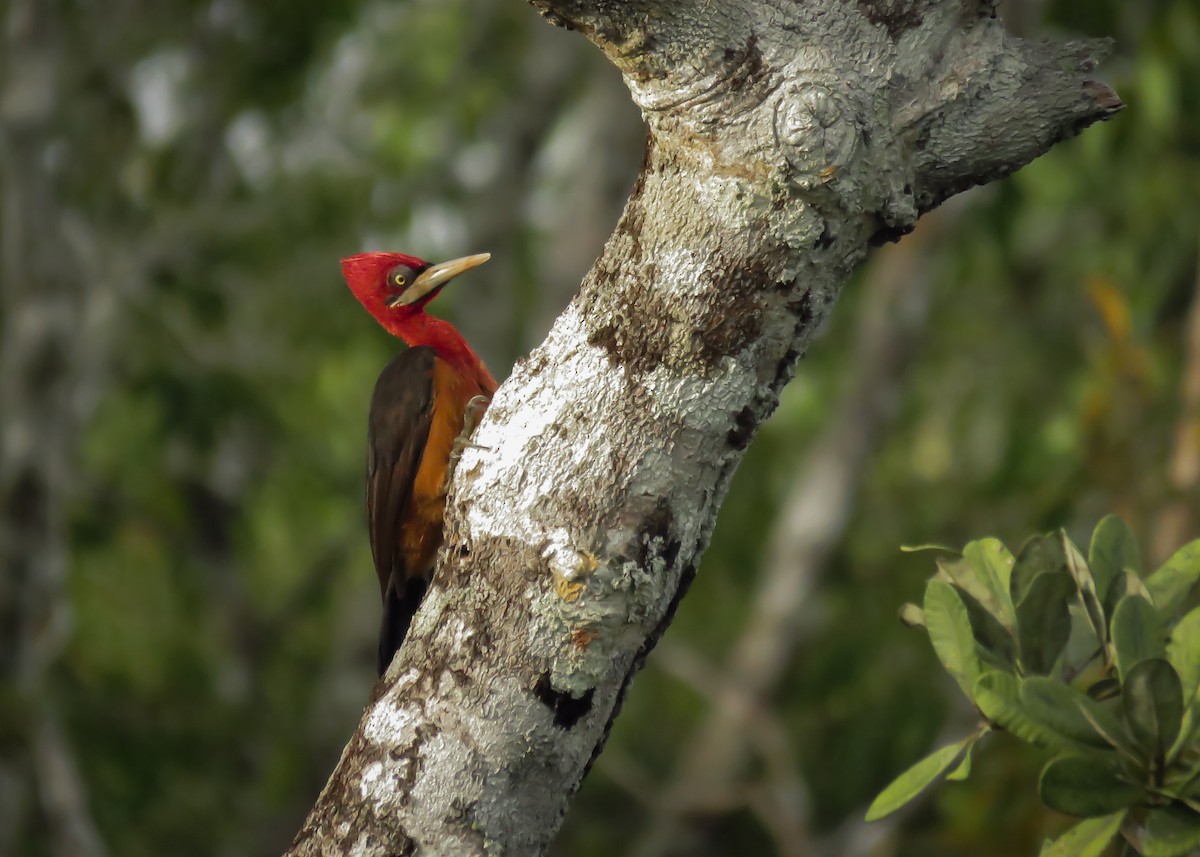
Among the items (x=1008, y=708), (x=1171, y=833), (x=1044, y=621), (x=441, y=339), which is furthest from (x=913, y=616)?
(x=441, y=339)

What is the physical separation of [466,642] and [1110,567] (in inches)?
45.0

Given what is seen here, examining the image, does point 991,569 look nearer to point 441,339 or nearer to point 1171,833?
point 1171,833

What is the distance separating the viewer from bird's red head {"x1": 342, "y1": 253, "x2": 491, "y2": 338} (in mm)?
4516

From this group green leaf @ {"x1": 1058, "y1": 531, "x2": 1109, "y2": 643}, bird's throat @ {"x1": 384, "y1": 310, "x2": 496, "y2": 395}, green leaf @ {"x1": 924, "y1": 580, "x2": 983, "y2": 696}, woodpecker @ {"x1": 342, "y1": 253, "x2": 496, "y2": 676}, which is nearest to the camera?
green leaf @ {"x1": 924, "y1": 580, "x2": 983, "y2": 696}

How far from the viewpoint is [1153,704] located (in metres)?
2.15

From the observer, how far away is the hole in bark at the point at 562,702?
2127mm

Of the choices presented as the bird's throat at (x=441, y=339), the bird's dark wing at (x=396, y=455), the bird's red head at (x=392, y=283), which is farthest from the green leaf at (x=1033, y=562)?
the bird's red head at (x=392, y=283)

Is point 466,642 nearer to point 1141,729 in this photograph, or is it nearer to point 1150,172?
point 1141,729

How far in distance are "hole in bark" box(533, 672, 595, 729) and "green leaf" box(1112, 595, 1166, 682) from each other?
34.0 inches

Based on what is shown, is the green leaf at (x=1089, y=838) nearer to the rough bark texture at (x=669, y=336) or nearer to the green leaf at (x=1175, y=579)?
the green leaf at (x=1175, y=579)

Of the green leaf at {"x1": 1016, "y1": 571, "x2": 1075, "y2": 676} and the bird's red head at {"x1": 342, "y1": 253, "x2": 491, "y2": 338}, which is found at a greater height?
the bird's red head at {"x1": 342, "y1": 253, "x2": 491, "y2": 338}

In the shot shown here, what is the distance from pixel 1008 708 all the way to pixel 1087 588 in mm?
329

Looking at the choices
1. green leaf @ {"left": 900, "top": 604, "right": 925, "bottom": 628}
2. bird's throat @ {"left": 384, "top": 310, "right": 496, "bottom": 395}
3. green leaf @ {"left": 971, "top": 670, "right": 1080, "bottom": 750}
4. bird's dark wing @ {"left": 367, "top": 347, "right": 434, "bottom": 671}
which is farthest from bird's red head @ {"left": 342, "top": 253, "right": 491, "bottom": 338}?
green leaf @ {"left": 971, "top": 670, "right": 1080, "bottom": 750}

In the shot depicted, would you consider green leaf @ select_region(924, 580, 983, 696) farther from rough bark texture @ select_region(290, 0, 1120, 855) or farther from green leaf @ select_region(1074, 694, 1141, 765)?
rough bark texture @ select_region(290, 0, 1120, 855)
